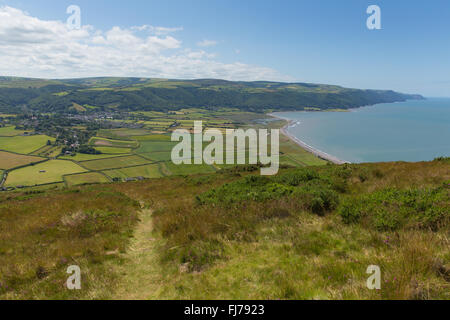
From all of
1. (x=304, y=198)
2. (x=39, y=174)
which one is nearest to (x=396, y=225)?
(x=304, y=198)

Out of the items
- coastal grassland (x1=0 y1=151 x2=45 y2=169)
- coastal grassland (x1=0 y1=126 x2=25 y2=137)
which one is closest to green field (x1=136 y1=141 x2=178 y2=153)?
coastal grassland (x1=0 y1=151 x2=45 y2=169)

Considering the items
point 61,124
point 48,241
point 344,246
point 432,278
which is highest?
point 61,124

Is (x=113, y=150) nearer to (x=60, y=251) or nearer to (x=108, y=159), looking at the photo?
(x=108, y=159)

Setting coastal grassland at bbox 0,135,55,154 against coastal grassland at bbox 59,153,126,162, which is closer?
coastal grassland at bbox 59,153,126,162

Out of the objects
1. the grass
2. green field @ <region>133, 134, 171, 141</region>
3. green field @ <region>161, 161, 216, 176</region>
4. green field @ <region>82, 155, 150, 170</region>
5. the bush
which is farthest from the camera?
green field @ <region>133, 134, 171, 141</region>

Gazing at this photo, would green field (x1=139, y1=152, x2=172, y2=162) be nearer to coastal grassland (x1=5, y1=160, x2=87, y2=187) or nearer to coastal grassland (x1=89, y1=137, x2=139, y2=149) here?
coastal grassland (x1=89, y1=137, x2=139, y2=149)

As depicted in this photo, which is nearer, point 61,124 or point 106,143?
point 106,143
